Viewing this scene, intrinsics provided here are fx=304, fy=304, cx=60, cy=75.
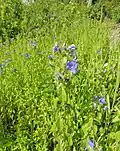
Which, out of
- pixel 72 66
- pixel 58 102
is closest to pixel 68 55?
pixel 72 66

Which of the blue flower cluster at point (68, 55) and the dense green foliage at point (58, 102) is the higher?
the blue flower cluster at point (68, 55)

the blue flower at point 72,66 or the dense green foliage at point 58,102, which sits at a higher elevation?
the blue flower at point 72,66

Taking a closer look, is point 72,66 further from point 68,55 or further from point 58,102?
point 58,102

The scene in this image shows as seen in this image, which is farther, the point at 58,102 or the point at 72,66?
the point at 58,102

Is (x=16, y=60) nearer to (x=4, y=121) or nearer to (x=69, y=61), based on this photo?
(x=4, y=121)

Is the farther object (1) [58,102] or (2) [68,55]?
(1) [58,102]

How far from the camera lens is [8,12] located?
667cm

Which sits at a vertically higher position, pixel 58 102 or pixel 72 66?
pixel 72 66

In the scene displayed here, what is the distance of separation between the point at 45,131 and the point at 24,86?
0.60 meters

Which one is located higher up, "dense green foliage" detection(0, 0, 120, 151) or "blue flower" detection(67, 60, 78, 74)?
"blue flower" detection(67, 60, 78, 74)

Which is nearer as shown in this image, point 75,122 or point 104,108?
point 104,108

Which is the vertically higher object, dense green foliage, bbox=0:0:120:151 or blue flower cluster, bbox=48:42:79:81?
blue flower cluster, bbox=48:42:79:81

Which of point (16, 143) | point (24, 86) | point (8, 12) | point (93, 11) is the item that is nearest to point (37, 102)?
point (24, 86)

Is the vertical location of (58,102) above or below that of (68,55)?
below
